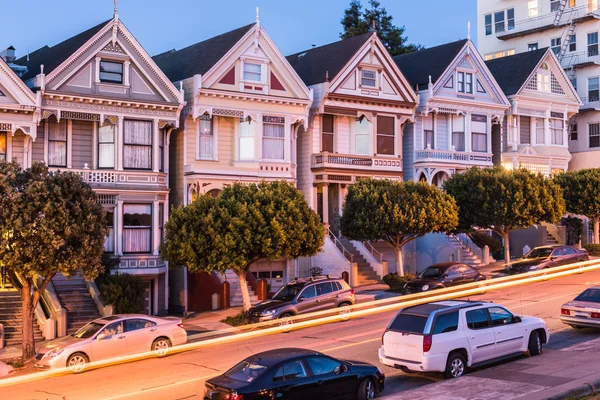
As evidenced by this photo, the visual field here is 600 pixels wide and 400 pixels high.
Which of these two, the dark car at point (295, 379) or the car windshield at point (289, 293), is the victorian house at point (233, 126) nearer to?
the car windshield at point (289, 293)

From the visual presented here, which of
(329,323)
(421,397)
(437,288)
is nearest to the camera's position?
(421,397)

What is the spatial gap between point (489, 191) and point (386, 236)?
22.4 feet

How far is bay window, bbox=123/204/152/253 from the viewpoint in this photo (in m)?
35.2

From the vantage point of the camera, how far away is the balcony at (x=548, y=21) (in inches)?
2211

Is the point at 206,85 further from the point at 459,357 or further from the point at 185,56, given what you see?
the point at 459,357

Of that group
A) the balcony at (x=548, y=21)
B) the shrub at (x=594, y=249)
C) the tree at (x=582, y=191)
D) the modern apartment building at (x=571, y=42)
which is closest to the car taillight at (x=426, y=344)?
the shrub at (x=594, y=249)

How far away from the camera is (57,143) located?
114 ft

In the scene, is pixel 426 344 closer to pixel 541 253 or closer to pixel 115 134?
pixel 115 134

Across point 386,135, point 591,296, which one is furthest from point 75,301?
point 386,135

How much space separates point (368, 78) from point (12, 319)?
74.8 feet

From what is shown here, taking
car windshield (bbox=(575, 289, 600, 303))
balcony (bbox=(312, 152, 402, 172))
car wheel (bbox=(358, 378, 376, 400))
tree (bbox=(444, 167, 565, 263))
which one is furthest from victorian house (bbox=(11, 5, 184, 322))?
car wheel (bbox=(358, 378, 376, 400))

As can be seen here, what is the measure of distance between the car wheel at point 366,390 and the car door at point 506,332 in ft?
14.7

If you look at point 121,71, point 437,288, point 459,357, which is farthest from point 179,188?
point 459,357

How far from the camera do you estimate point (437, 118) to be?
47500mm
